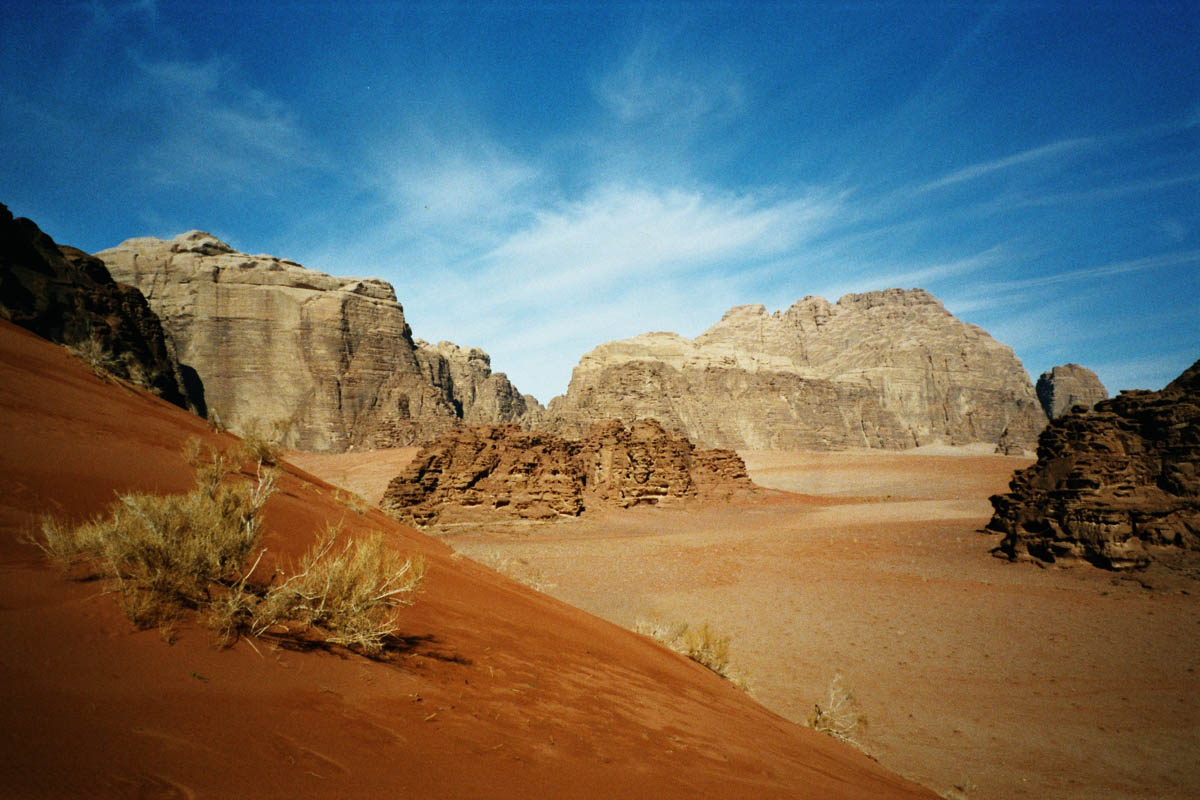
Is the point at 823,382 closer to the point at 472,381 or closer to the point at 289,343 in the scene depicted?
the point at 472,381

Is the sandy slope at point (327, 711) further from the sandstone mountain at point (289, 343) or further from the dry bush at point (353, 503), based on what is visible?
the sandstone mountain at point (289, 343)

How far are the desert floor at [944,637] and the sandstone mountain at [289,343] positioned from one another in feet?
122

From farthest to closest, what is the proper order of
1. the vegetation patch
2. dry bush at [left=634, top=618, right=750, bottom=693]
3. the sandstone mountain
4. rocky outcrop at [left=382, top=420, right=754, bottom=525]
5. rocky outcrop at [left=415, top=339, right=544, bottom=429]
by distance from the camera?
rocky outcrop at [left=415, top=339, right=544, bottom=429], the sandstone mountain, rocky outcrop at [left=382, top=420, right=754, bottom=525], dry bush at [left=634, top=618, right=750, bottom=693], the vegetation patch

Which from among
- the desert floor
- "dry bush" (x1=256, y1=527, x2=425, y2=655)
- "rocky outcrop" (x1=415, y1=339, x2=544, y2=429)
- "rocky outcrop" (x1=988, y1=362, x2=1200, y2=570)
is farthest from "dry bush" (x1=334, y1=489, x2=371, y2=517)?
"rocky outcrop" (x1=415, y1=339, x2=544, y2=429)

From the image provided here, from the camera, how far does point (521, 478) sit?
87.9 ft

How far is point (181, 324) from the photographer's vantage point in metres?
56.6

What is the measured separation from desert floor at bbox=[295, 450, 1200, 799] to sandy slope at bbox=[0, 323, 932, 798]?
2.54 metres

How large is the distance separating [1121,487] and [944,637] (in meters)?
7.85

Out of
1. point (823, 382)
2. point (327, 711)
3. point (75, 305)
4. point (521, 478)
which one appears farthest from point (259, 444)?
point (823, 382)

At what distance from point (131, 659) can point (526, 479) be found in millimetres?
25104

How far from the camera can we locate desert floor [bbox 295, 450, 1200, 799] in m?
5.74

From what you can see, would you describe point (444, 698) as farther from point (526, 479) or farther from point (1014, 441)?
point (1014, 441)

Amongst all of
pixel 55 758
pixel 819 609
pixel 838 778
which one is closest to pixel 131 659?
pixel 55 758

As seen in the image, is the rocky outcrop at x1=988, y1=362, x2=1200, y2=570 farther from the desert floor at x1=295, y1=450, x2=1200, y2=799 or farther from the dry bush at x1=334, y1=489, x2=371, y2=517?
the dry bush at x1=334, y1=489, x2=371, y2=517
